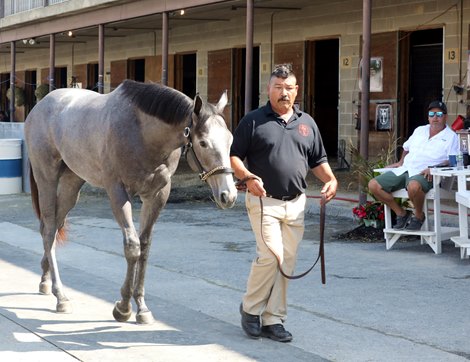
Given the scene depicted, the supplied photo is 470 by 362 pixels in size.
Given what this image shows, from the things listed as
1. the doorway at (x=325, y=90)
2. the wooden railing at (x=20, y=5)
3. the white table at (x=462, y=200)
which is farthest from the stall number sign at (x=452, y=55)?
the wooden railing at (x=20, y=5)

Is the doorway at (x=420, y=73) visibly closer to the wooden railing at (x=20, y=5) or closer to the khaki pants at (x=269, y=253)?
the wooden railing at (x=20, y=5)

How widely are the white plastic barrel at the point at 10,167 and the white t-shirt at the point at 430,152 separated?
9124mm

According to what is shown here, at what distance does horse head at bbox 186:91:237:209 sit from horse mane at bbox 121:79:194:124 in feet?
0.51

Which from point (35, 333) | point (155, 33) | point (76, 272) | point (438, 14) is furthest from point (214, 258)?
point (155, 33)

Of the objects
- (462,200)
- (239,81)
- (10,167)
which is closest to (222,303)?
(462,200)

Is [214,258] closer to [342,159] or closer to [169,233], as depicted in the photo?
[169,233]

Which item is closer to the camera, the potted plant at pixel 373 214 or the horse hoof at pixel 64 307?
the horse hoof at pixel 64 307

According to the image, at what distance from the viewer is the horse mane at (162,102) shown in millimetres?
6035

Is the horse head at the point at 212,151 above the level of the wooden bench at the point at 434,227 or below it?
above

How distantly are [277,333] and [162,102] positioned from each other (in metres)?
1.71

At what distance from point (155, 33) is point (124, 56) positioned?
210 cm

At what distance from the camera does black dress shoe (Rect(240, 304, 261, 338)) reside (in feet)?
19.3

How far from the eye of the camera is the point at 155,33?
2389 centimetres

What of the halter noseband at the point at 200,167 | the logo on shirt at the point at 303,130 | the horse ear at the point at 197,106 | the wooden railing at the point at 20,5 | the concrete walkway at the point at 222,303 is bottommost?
the concrete walkway at the point at 222,303
